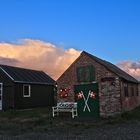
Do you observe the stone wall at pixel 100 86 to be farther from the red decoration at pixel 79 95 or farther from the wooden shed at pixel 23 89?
the wooden shed at pixel 23 89

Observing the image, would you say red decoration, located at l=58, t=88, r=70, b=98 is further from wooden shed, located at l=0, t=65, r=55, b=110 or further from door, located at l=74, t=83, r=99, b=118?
wooden shed, located at l=0, t=65, r=55, b=110

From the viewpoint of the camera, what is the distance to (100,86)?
2295 centimetres

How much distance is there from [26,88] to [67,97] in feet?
33.8

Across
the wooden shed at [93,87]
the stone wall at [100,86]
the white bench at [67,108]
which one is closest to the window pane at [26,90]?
the wooden shed at [93,87]

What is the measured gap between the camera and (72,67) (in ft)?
81.7

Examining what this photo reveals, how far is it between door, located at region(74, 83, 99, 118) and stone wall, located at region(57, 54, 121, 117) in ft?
1.36

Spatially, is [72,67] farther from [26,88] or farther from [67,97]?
[26,88]

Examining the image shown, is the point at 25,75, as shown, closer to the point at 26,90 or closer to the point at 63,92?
the point at 26,90

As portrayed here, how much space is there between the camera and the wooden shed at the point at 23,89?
31797 mm

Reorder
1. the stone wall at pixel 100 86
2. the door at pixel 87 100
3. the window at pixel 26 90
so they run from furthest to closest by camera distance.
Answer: the window at pixel 26 90, the door at pixel 87 100, the stone wall at pixel 100 86

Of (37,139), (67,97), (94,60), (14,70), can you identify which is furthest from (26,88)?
(37,139)

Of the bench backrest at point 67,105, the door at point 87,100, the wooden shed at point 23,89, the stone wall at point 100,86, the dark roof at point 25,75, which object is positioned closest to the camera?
the stone wall at point 100,86

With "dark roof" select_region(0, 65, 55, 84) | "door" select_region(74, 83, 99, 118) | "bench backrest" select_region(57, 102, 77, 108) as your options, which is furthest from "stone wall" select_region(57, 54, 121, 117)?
"dark roof" select_region(0, 65, 55, 84)

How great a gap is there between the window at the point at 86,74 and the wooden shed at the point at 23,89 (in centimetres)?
958
